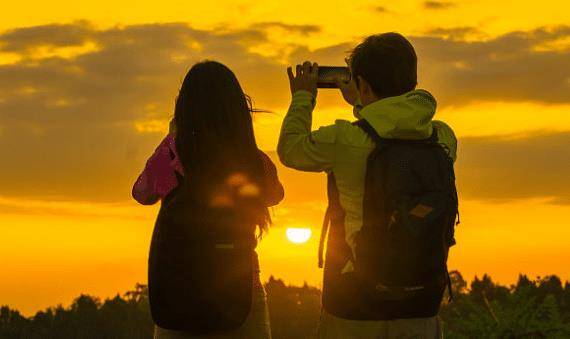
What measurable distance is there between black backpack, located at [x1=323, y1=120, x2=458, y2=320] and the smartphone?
527mm

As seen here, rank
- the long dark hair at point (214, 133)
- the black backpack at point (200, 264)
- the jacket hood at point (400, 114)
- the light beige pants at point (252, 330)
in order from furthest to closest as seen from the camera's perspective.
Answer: the light beige pants at point (252, 330) < the black backpack at point (200, 264) < the long dark hair at point (214, 133) < the jacket hood at point (400, 114)

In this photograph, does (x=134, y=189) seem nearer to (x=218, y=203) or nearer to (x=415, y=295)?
(x=218, y=203)

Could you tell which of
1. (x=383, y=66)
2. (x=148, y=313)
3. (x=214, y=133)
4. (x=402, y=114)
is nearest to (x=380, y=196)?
(x=402, y=114)

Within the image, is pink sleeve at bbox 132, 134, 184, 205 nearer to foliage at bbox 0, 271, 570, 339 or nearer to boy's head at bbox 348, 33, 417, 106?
boy's head at bbox 348, 33, 417, 106

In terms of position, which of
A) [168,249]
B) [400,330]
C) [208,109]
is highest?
[208,109]

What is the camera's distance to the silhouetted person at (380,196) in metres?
5.89

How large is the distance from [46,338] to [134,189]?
7.48m

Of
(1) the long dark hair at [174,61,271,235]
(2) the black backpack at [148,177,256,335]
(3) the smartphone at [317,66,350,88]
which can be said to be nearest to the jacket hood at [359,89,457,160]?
(3) the smartphone at [317,66,350,88]

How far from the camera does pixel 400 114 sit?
596 centimetres

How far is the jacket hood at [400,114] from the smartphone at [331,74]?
48cm

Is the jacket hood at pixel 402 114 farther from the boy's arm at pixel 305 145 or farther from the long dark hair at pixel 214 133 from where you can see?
the long dark hair at pixel 214 133

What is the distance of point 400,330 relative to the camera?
602cm

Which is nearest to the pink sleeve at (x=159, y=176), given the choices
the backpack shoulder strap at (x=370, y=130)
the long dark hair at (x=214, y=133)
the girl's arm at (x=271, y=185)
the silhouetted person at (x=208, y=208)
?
the silhouetted person at (x=208, y=208)

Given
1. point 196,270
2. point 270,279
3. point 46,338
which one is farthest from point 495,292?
point 196,270
